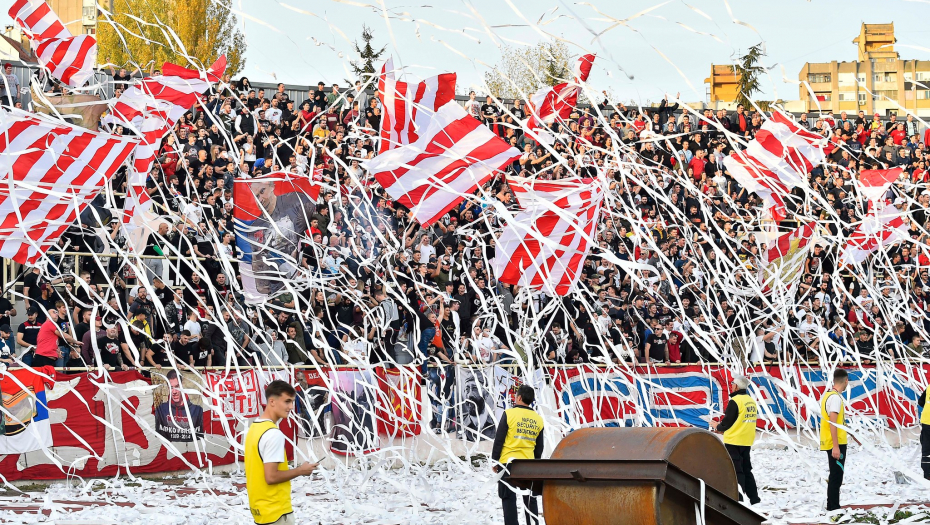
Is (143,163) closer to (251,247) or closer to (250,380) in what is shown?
(251,247)

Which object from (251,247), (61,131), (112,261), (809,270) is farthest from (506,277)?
(809,270)

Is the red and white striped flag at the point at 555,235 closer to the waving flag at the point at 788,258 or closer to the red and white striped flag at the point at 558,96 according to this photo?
the red and white striped flag at the point at 558,96

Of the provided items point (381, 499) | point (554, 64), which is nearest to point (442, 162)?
point (381, 499)

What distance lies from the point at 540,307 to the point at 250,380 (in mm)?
5188

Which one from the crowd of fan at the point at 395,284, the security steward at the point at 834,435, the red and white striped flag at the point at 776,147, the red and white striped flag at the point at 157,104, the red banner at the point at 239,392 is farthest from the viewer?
the red and white striped flag at the point at 776,147

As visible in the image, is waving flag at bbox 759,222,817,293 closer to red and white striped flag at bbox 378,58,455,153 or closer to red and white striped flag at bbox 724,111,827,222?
red and white striped flag at bbox 724,111,827,222

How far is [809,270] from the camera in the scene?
20.7 m

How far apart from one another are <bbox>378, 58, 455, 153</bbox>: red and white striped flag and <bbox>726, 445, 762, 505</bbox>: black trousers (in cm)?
479

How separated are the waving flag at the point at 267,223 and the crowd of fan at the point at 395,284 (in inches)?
13.0

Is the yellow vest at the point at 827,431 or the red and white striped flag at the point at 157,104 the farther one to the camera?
the red and white striped flag at the point at 157,104

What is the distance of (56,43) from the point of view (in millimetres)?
15062

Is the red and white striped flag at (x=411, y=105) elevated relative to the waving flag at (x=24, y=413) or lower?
elevated

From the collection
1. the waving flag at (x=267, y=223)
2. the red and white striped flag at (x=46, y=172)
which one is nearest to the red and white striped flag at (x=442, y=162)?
the waving flag at (x=267, y=223)

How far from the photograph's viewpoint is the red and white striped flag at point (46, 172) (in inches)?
419
